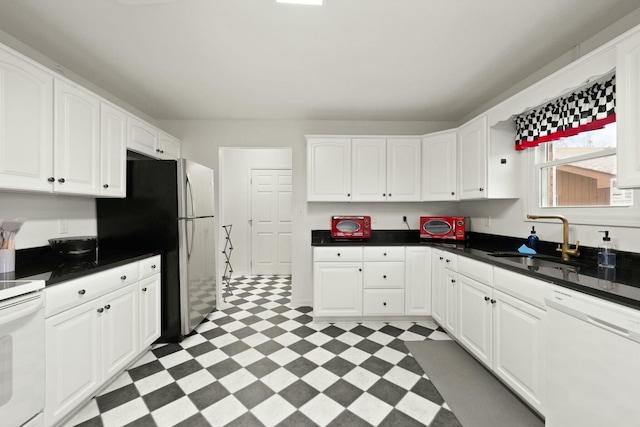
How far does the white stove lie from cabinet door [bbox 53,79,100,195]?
806 millimetres

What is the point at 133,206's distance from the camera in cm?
242

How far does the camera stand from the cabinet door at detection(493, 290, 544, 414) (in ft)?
4.80

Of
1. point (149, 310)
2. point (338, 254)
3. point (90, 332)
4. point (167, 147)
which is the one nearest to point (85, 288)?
point (90, 332)

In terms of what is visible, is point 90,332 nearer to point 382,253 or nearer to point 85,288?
point 85,288

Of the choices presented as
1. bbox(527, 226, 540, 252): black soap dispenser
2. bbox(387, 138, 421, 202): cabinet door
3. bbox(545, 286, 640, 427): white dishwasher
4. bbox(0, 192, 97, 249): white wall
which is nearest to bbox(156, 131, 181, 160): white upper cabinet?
bbox(0, 192, 97, 249): white wall

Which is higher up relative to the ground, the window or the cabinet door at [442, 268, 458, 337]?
the window

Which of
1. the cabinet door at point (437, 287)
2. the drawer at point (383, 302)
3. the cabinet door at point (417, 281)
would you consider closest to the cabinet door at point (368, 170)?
the cabinet door at point (417, 281)

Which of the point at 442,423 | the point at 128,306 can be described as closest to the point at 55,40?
the point at 128,306

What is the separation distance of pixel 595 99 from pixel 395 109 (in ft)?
5.71

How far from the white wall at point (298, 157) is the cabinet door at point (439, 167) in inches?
16.0

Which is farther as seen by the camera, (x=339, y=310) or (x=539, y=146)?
(x=339, y=310)

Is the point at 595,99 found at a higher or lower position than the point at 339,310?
higher

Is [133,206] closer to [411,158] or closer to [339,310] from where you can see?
[339,310]

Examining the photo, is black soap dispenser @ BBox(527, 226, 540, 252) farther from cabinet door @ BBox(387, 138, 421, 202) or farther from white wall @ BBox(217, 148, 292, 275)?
white wall @ BBox(217, 148, 292, 275)
